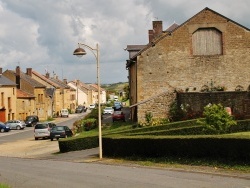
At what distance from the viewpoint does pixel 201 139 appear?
1972cm

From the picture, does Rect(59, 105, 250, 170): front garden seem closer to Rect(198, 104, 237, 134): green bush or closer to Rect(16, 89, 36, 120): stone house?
Rect(198, 104, 237, 134): green bush

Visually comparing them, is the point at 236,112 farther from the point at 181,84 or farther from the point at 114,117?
the point at 114,117

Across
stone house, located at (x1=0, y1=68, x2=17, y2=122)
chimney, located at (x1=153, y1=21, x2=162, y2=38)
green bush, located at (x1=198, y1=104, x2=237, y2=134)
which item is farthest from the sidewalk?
stone house, located at (x1=0, y1=68, x2=17, y2=122)

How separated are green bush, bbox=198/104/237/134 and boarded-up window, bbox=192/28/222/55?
1459 centimetres

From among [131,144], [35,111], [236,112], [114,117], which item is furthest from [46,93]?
[131,144]

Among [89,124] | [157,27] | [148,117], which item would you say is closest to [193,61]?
[148,117]

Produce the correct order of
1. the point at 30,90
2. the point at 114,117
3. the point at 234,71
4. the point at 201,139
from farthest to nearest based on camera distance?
the point at 30,90 < the point at 114,117 < the point at 234,71 < the point at 201,139

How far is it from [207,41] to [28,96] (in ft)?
162

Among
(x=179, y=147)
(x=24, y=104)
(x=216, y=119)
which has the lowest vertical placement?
(x=179, y=147)

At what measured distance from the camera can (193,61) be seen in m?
38.8

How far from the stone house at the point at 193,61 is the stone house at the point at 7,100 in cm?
3731

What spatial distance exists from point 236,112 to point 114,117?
19952mm

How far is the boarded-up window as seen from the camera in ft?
127

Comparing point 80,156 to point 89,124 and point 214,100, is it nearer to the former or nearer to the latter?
point 214,100
